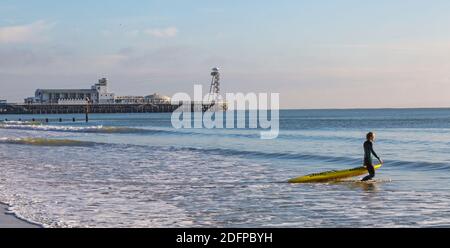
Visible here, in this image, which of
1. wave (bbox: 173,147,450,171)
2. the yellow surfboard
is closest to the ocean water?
wave (bbox: 173,147,450,171)

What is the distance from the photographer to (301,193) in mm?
18406

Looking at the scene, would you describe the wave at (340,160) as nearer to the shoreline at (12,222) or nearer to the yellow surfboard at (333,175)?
the yellow surfboard at (333,175)

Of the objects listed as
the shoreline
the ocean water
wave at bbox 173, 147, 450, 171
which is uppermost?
the shoreline

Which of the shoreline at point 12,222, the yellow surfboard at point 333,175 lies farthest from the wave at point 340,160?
the shoreline at point 12,222

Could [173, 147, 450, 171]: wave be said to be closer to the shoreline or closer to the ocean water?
the ocean water

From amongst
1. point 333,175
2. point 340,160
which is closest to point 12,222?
point 333,175

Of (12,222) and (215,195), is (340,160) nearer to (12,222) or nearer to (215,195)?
(215,195)

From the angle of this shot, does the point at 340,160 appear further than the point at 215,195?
Yes

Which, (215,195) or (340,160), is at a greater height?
(215,195)

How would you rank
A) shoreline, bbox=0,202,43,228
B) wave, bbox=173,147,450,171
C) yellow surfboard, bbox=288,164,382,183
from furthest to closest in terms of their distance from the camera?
wave, bbox=173,147,450,171 < yellow surfboard, bbox=288,164,382,183 < shoreline, bbox=0,202,43,228

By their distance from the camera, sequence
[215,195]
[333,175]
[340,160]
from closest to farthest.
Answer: [215,195], [333,175], [340,160]
